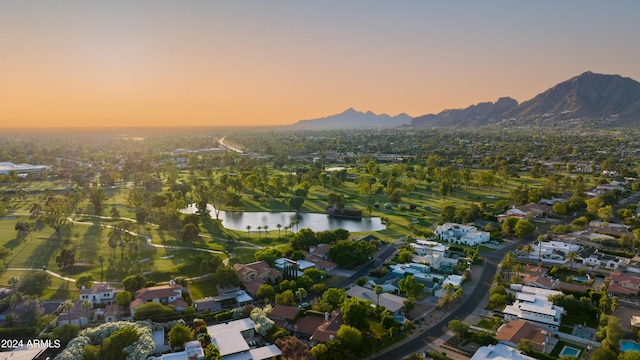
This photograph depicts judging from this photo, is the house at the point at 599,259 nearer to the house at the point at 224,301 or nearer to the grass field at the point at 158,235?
the grass field at the point at 158,235

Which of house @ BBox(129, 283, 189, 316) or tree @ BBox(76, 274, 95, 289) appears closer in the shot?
house @ BBox(129, 283, 189, 316)

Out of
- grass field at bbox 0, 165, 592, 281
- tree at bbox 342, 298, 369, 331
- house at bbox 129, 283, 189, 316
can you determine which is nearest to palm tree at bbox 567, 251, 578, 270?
grass field at bbox 0, 165, 592, 281

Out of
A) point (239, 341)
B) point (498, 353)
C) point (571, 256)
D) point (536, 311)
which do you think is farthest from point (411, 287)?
point (571, 256)

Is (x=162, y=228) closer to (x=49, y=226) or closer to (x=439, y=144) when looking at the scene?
(x=49, y=226)

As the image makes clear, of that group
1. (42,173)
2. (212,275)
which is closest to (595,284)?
(212,275)

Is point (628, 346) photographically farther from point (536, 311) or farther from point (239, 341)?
point (239, 341)

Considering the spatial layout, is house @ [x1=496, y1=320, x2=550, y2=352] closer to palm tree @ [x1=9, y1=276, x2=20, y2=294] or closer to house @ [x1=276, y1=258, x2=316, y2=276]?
house @ [x1=276, y1=258, x2=316, y2=276]
